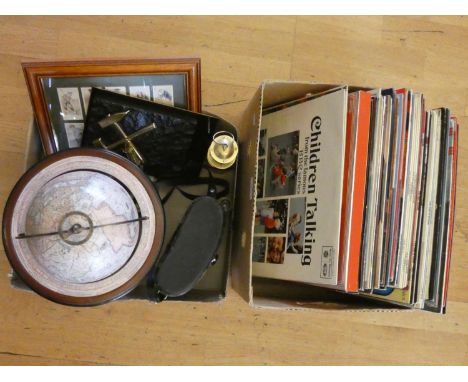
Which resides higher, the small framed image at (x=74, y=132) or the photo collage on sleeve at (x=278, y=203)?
the small framed image at (x=74, y=132)

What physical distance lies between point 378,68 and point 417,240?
1.70 feet

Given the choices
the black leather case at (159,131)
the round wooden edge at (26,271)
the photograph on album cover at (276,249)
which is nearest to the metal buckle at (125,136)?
the black leather case at (159,131)

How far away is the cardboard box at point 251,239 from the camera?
783 mm

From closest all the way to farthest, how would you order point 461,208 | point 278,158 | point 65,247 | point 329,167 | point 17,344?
point 65,247, point 329,167, point 278,158, point 17,344, point 461,208

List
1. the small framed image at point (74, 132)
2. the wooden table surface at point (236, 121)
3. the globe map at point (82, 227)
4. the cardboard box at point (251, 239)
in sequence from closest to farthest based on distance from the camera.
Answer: the globe map at point (82, 227)
the cardboard box at point (251, 239)
the small framed image at point (74, 132)
the wooden table surface at point (236, 121)

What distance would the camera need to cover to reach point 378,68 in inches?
44.9

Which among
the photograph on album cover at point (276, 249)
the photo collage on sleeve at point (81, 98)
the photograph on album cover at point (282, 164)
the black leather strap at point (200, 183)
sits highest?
the photo collage on sleeve at point (81, 98)

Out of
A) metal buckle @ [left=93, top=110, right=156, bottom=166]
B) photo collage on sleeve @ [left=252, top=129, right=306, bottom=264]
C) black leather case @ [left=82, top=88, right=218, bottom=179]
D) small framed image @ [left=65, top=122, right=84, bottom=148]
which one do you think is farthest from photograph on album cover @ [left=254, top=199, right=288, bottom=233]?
small framed image @ [left=65, top=122, right=84, bottom=148]

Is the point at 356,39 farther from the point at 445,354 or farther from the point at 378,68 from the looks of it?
the point at 445,354

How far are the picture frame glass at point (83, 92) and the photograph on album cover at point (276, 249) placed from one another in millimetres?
294

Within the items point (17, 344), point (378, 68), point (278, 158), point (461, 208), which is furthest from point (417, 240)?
point (17, 344)

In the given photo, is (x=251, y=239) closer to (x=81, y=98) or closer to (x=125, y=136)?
(x=125, y=136)

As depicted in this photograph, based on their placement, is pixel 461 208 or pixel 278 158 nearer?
pixel 278 158

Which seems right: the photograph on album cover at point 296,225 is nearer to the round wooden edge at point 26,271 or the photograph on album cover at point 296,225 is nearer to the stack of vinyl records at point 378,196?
the stack of vinyl records at point 378,196
